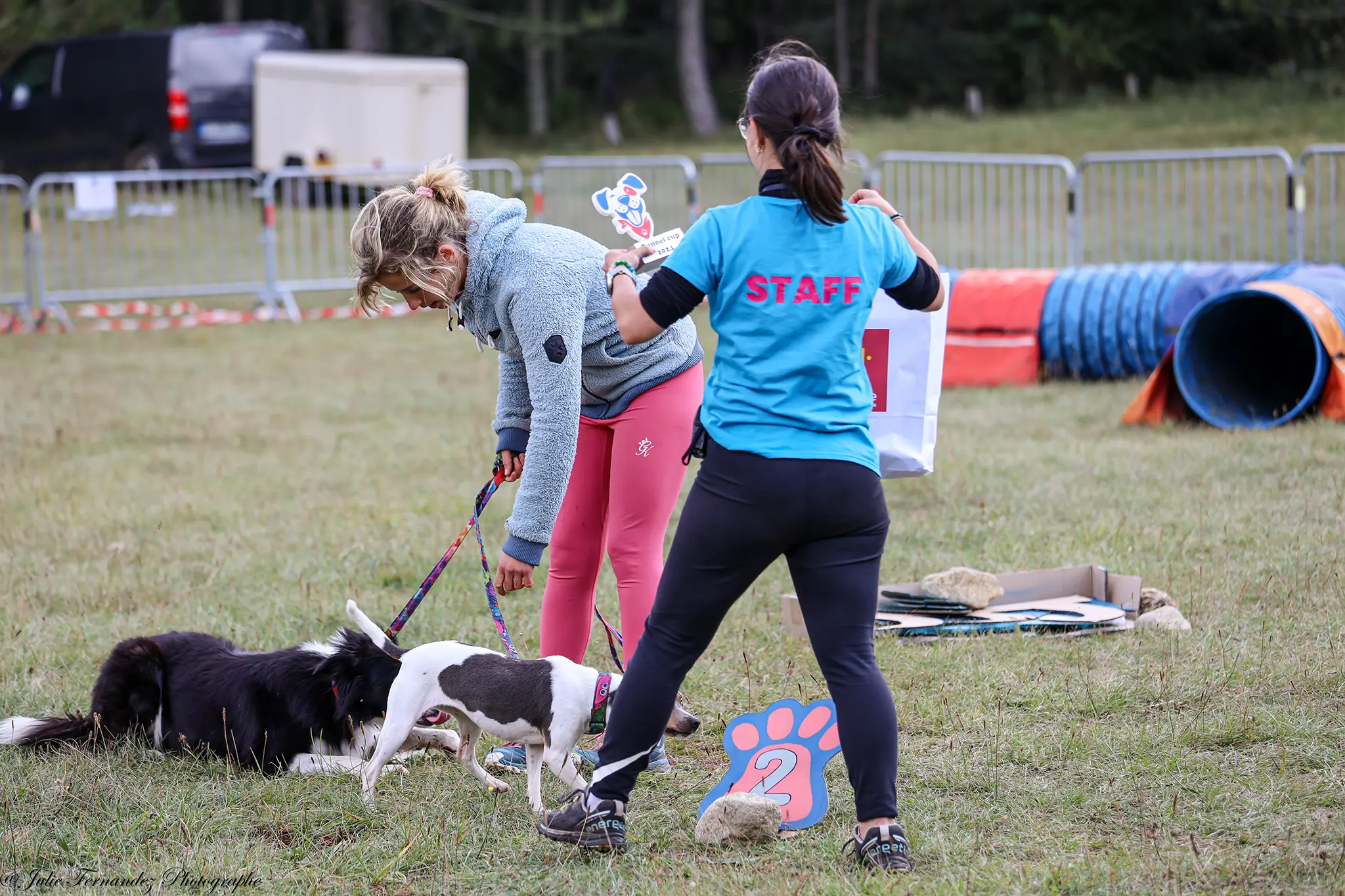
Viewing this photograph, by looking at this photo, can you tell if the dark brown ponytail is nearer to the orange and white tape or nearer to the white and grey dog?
the white and grey dog

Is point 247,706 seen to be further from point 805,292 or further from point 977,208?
point 977,208

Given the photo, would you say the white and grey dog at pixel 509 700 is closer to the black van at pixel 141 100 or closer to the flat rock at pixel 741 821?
the flat rock at pixel 741 821

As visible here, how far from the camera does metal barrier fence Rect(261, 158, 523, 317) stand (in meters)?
14.5

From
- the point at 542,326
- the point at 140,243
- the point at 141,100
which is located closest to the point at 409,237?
the point at 542,326

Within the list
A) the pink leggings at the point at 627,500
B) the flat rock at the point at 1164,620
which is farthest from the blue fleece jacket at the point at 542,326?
the flat rock at the point at 1164,620

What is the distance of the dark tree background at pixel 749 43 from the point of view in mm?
34531

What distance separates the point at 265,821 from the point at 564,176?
44.4 feet

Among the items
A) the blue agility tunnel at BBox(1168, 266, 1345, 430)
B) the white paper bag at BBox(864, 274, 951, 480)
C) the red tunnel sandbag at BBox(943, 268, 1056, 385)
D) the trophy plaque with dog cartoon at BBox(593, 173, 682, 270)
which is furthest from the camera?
the red tunnel sandbag at BBox(943, 268, 1056, 385)

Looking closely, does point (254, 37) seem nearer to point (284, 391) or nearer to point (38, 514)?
point (284, 391)

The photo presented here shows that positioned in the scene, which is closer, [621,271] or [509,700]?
[621,271]

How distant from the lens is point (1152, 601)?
4.96 meters

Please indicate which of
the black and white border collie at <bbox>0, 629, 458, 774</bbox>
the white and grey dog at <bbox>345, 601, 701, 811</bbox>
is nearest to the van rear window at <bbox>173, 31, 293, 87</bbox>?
the black and white border collie at <bbox>0, 629, 458, 774</bbox>

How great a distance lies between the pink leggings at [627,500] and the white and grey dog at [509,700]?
31 centimetres

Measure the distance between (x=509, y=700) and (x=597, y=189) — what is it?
1226cm
